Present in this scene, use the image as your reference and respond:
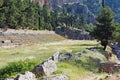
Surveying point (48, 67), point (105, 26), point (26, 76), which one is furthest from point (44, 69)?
point (105, 26)

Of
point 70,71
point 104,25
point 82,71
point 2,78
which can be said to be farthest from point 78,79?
point 104,25

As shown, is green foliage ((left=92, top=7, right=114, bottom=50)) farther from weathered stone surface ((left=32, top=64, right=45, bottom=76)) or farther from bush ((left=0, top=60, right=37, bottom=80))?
weathered stone surface ((left=32, top=64, right=45, bottom=76))

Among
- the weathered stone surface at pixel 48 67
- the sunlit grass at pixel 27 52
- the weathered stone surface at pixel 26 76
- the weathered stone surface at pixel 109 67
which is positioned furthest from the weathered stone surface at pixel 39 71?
the sunlit grass at pixel 27 52

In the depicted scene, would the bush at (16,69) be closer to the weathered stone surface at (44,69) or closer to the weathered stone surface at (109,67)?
the weathered stone surface at (44,69)

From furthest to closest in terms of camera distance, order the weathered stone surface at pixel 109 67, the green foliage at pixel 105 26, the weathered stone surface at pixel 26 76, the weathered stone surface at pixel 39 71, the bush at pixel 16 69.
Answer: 1. the green foliage at pixel 105 26
2. the weathered stone surface at pixel 109 67
3. the bush at pixel 16 69
4. the weathered stone surface at pixel 39 71
5. the weathered stone surface at pixel 26 76

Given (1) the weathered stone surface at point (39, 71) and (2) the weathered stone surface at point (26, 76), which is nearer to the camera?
(2) the weathered stone surface at point (26, 76)

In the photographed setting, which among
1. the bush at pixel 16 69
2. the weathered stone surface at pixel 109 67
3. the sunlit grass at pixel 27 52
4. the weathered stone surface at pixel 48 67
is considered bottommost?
the sunlit grass at pixel 27 52

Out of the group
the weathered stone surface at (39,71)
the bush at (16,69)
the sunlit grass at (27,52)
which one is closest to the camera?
the weathered stone surface at (39,71)

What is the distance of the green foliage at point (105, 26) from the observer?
72.4 meters

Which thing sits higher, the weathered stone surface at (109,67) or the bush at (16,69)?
the bush at (16,69)

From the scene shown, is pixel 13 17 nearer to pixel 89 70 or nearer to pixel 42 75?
pixel 89 70

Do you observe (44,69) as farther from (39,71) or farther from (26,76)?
(26,76)

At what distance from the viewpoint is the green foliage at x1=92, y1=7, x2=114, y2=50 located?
7244 centimetres

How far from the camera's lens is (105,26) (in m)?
72.7
